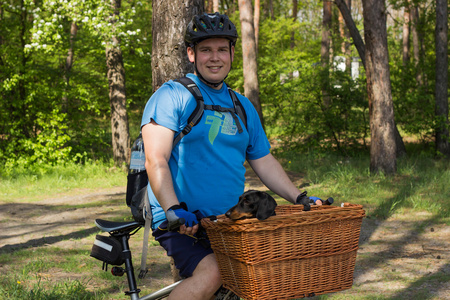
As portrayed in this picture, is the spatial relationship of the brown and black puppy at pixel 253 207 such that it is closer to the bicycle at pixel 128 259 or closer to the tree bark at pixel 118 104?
the bicycle at pixel 128 259

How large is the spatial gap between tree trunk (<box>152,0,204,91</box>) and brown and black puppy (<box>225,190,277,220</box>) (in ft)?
6.97

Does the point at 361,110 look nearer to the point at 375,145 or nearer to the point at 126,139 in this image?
the point at 375,145

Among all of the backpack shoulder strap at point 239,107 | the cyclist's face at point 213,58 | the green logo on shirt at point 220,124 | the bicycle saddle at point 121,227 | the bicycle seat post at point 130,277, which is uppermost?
the cyclist's face at point 213,58

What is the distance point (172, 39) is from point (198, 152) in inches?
64.5

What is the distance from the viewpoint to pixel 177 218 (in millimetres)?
2498

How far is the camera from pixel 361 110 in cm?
1759

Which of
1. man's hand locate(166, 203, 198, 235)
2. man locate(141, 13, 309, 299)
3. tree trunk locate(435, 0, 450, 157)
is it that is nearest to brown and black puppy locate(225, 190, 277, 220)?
man's hand locate(166, 203, 198, 235)

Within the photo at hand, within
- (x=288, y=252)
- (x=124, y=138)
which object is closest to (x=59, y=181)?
(x=124, y=138)

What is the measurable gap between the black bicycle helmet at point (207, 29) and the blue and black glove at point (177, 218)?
3.38 feet

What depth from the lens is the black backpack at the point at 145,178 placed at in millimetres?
2918

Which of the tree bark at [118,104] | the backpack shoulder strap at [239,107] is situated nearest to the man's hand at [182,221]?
the backpack shoulder strap at [239,107]

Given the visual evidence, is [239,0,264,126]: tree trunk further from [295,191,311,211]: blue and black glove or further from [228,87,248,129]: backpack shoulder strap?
[295,191,311,211]: blue and black glove

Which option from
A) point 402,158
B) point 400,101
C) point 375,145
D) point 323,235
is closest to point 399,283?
point 323,235

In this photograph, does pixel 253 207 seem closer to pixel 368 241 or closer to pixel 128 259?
pixel 128 259
